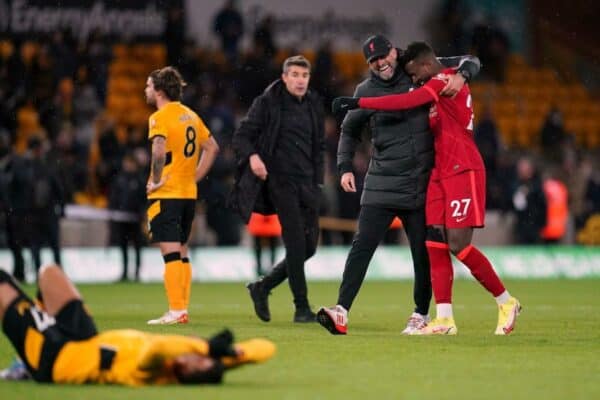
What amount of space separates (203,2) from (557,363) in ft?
70.1

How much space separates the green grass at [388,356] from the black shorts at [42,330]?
0.49 feet

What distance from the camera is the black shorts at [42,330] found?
269 inches

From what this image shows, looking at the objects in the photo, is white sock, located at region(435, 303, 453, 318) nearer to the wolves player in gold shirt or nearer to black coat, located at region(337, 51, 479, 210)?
black coat, located at region(337, 51, 479, 210)

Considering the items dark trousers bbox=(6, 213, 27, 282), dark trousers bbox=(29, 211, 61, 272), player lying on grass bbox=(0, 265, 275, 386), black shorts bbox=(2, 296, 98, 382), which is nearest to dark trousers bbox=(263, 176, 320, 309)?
player lying on grass bbox=(0, 265, 275, 386)

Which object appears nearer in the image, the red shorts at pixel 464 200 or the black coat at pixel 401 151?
the red shorts at pixel 464 200

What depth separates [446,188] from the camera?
1009cm

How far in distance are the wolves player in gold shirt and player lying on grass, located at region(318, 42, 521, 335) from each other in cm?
198

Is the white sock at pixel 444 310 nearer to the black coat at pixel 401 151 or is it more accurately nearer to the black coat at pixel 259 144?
the black coat at pixel 401 151

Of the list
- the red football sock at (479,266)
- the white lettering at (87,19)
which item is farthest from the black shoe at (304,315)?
the white lettering at (87,19)

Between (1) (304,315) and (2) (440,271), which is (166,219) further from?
(2) (440,271)

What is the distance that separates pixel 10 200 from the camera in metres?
21.0

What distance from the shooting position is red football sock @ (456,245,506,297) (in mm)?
10047

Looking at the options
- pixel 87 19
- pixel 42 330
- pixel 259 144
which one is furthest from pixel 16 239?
pixel 42 330

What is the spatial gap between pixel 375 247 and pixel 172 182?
2.13 metres
